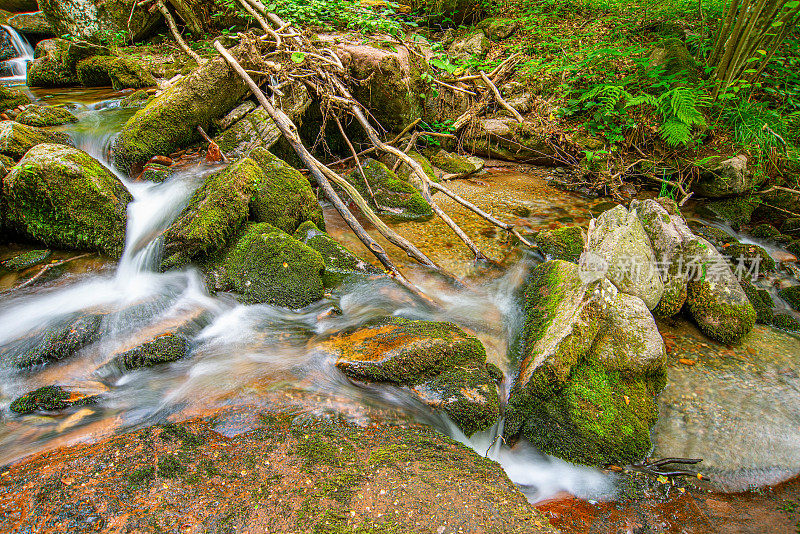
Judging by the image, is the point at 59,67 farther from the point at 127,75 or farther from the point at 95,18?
the point at 95,18

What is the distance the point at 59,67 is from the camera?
328 inches

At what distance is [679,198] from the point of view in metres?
6.29

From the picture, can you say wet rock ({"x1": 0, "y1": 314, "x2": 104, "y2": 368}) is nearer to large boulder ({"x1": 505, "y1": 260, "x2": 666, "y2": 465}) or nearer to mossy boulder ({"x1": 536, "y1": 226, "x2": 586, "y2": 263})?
large boulder ({"x1": 505, "y1": 260, "x2": 666, "y2": 465})

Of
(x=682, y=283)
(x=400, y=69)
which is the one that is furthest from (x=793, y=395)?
(x=400, y=69)

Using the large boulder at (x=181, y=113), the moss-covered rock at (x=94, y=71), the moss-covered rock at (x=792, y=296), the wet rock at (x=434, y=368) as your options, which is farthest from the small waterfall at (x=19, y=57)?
the moss-covered rock at (x=792, y=296)

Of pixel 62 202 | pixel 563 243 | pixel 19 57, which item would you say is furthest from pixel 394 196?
pixel 19 57

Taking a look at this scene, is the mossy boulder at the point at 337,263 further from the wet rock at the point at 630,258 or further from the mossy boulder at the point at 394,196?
the wet rock at the point at 630,258

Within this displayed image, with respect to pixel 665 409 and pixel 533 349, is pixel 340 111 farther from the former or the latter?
pixel 665 409

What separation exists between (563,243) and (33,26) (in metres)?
15.3

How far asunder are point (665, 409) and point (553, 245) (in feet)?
7.53

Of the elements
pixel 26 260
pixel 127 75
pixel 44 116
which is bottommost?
pixel 26 260

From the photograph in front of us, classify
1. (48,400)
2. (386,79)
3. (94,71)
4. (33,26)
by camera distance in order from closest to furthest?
(48,400) → (386,79) → (94,71) → (33,26)

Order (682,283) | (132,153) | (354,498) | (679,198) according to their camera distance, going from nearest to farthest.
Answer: (354,498) < (682,283) < (132,153) < (679,198)

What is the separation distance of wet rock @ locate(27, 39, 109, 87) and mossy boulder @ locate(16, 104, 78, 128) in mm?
3271
